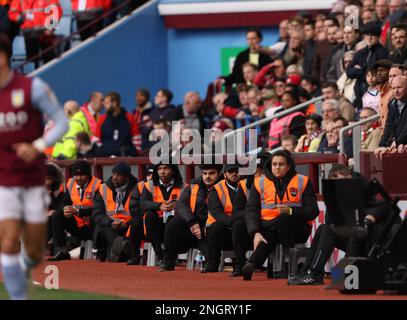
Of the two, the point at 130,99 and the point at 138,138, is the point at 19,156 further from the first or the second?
the point at 130,99

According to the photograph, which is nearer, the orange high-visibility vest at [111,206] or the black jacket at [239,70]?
the orange high-visibility vest at [111,206]

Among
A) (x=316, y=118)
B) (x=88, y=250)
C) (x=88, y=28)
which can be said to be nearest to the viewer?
(x=316, y=118)

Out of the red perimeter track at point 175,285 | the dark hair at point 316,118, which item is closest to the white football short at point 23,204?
the red perimeter track at point 175,285

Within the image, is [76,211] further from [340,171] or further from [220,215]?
[340,171]

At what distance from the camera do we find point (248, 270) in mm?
14305

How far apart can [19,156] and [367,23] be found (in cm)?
1033

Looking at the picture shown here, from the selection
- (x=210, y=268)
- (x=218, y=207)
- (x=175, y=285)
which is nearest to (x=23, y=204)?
(x=175, y=285)

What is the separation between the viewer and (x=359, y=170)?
1467 cm

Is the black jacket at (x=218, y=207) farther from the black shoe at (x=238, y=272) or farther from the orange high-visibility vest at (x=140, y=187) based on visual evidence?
the orange high-visibility vest at (x=140, y=187)

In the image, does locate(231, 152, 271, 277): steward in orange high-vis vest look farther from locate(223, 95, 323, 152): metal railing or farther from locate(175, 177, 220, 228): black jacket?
locate(223, 95, 323, 152): metal railing

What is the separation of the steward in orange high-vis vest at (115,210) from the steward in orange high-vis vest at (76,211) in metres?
0.28

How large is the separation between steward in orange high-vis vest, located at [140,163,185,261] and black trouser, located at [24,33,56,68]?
28.4ft

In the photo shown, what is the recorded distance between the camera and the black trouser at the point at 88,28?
25312 mm

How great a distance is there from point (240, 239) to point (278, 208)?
70cm
